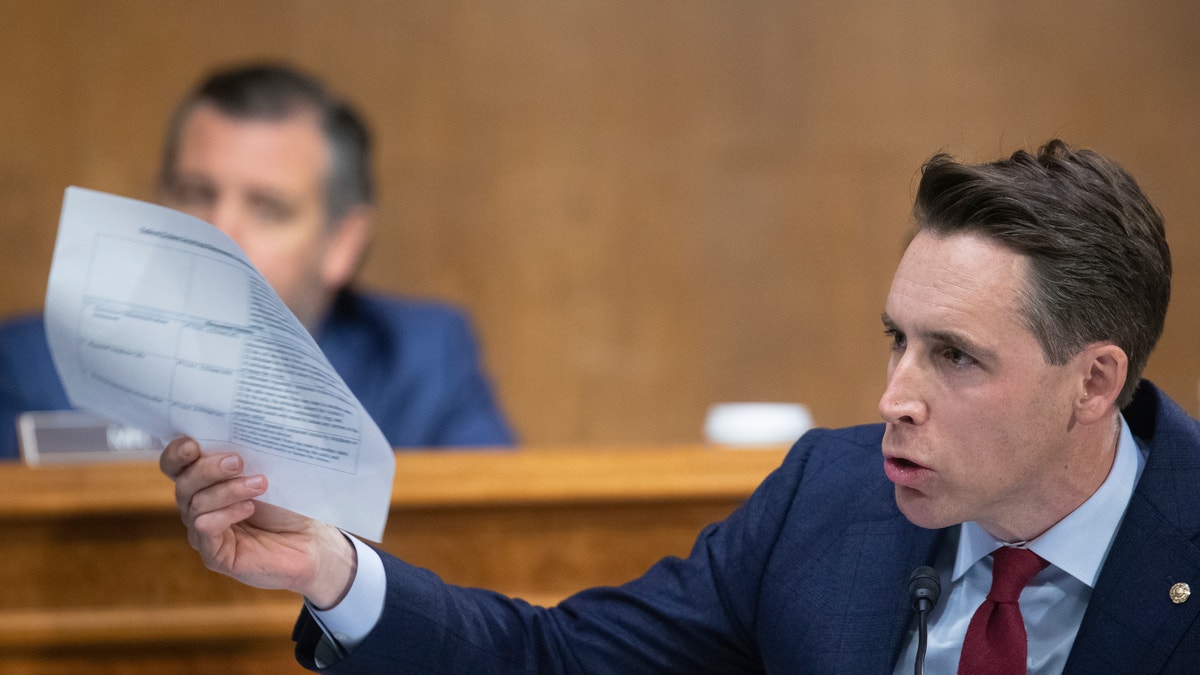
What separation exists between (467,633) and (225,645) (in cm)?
64

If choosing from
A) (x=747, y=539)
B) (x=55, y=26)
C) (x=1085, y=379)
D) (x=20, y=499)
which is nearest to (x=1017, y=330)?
(x=1085, y=379)

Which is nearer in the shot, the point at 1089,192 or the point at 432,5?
the point at 1089,192

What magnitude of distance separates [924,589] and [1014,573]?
0.38 ft

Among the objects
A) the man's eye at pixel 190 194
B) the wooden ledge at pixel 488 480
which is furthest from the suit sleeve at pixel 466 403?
the wooden ledge at pixel 488 480

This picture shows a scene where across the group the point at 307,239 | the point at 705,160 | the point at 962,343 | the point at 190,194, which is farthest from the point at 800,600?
the point at 705,160

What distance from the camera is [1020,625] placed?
140cm

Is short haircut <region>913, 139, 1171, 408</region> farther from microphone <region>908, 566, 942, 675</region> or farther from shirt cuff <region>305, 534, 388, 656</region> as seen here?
shirt cuff <region>305, 534, 388, 656</region>

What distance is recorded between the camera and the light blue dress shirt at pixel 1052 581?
140cm

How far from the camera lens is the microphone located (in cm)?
134

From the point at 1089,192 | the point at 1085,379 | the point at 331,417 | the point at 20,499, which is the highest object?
the point at 1089,192

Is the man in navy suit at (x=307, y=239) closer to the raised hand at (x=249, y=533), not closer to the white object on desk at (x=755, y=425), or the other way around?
the white object on desk at (x=755, y=425)

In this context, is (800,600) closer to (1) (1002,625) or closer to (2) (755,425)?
(1) (1002,625)

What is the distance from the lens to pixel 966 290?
1319mm

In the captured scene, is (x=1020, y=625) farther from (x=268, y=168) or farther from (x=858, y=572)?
(x=268, y=168)
